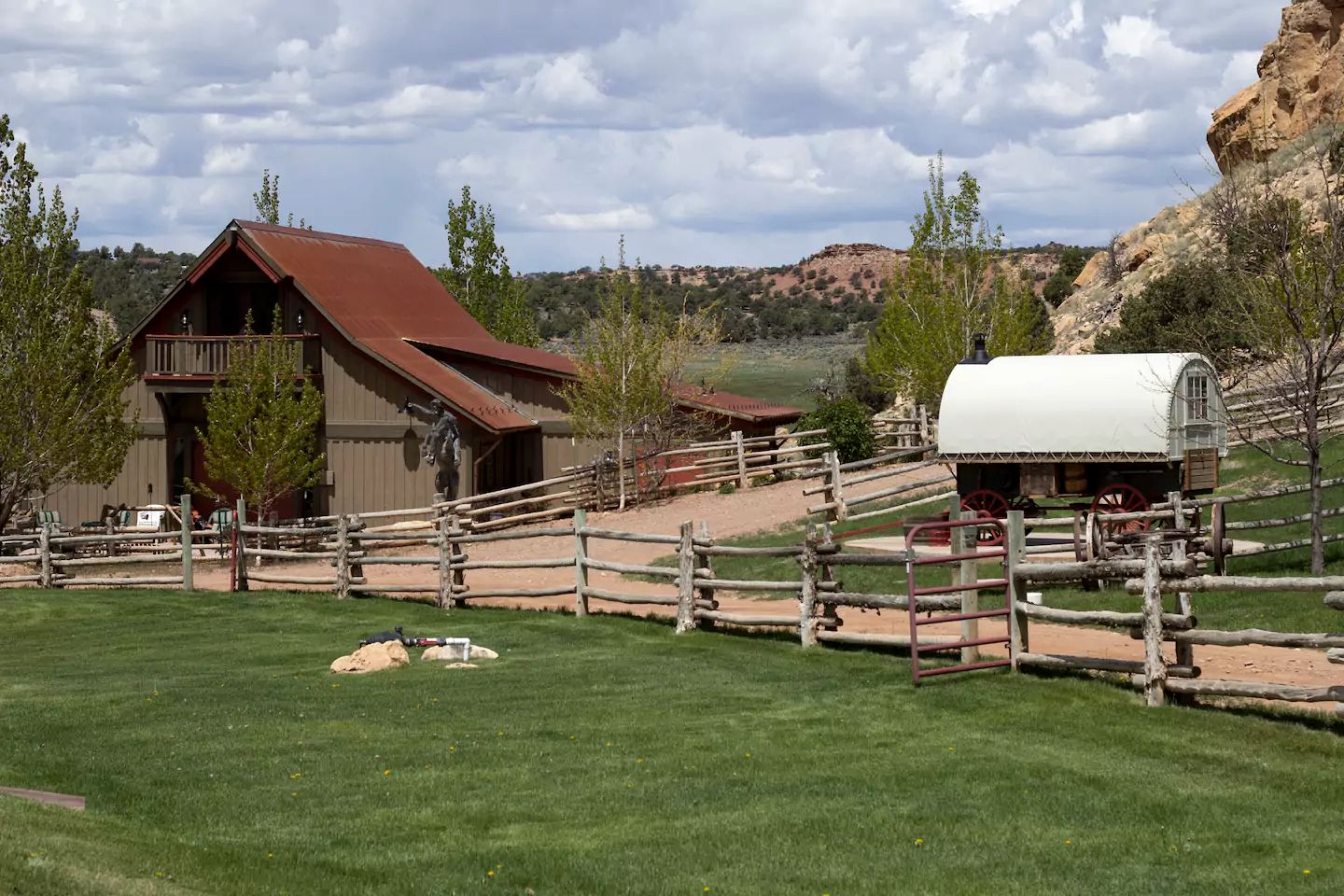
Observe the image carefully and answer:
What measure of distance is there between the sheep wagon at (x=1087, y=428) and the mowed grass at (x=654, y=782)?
306 inches

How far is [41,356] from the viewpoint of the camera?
3089cm

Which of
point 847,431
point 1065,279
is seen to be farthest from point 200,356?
point 1065,279

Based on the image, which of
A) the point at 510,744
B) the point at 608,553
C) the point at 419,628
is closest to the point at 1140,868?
the point at 510,744

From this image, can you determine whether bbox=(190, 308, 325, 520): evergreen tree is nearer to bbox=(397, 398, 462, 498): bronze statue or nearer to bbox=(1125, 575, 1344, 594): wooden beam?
bbox=(397, 398, 462, 498): bronze statue

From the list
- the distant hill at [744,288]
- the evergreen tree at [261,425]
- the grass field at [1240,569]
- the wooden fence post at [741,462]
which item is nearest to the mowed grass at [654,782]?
the grass field at [1240,569]

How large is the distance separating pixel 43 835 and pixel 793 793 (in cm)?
514

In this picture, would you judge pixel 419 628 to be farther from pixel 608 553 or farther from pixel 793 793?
pixel 793 793

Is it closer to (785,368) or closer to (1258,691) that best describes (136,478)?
(1258,691)

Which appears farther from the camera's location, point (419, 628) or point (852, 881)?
point (419, 628)

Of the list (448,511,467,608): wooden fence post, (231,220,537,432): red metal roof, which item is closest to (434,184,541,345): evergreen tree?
(231,220,537,432): red metal roof

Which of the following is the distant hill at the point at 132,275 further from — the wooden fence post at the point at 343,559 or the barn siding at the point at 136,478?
the wooden fence post at the point at 343,559

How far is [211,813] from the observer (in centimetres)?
1131

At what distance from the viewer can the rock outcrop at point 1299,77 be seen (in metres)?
63.7

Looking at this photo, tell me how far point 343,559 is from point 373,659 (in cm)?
799
